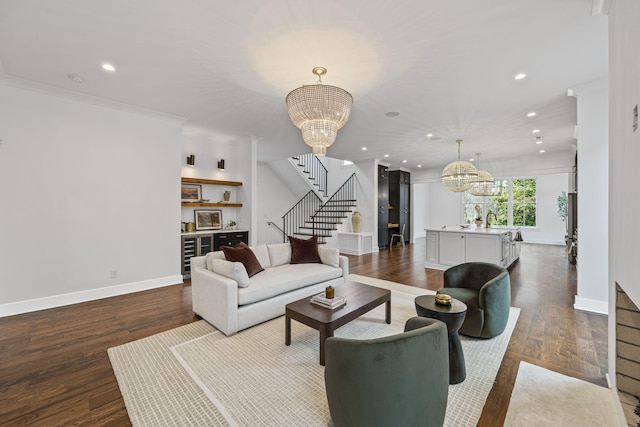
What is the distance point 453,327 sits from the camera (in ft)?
7.04

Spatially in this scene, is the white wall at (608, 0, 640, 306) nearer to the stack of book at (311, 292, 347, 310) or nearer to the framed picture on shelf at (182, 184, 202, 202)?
the stack of book at (311, 292, 347, 310)

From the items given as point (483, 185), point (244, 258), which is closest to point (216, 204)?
point (244, 258)

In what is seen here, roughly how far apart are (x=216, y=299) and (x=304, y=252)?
163 centimetres

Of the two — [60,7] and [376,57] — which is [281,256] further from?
[60,7]

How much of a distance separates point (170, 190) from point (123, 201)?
713 millimetres

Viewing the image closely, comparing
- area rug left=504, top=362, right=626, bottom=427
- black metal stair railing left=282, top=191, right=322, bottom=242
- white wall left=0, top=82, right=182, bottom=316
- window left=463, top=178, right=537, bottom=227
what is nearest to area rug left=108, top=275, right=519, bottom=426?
area rug left=504, top=362, right=626, bottom=427

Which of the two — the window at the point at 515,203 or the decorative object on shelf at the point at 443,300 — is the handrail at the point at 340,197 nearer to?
the window at the point at 515,203

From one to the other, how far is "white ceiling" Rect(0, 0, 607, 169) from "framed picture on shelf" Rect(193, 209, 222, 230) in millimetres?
2188

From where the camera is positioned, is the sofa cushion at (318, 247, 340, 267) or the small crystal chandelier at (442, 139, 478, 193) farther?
the small crystal chandelier at (442, 139, 478, 193)

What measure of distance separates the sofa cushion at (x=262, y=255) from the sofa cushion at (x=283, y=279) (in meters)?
0.13

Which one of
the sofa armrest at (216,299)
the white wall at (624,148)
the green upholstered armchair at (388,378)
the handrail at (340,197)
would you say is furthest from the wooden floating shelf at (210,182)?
the white wall at (624,148)

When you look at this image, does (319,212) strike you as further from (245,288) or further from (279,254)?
(245,288)

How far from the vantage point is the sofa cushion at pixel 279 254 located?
4055 millimetres

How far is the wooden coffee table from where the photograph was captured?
228cm
